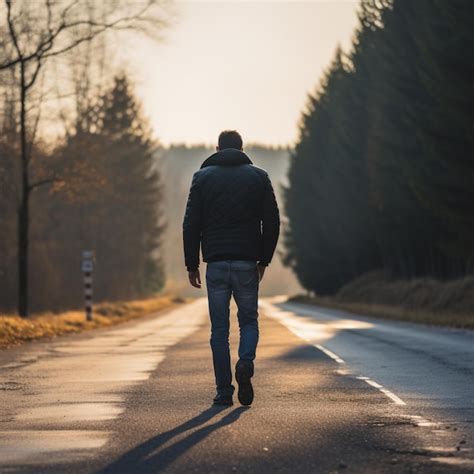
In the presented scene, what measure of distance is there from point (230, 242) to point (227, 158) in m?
0.72

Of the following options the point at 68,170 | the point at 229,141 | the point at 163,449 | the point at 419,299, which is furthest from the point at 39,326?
the point at 163,449

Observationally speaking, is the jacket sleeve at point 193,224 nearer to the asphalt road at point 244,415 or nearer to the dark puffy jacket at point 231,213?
the dark puffy jacket at point 231,213

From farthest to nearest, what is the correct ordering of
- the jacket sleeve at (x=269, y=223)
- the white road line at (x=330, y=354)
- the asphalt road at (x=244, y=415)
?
the white road line at (x=330, y=354) < the jacket sleeve at (x=269, y=223) < the asphalt road at (x=244, y=415)

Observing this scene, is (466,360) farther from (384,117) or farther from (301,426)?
(384,117)

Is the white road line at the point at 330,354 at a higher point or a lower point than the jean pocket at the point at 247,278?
lower

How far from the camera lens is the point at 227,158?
915cm

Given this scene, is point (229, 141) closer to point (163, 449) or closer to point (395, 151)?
point (163, 449)

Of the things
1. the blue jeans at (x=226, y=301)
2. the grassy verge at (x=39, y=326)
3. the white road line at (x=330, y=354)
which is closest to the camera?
the blue jeans at (x=226, y=301)

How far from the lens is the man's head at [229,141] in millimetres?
9383

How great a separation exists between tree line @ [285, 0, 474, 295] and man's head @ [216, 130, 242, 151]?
20940mm

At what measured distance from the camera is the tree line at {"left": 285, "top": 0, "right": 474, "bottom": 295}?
99.9ft

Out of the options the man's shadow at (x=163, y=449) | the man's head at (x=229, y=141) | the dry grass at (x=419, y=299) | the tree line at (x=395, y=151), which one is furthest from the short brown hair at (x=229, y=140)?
the tree line at (x=395, y=151)

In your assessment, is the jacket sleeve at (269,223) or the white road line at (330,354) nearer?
the jacket sleeve at (269,223)

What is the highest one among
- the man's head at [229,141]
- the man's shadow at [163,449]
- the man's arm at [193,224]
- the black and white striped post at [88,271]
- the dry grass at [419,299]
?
the man's head at [229,141]
